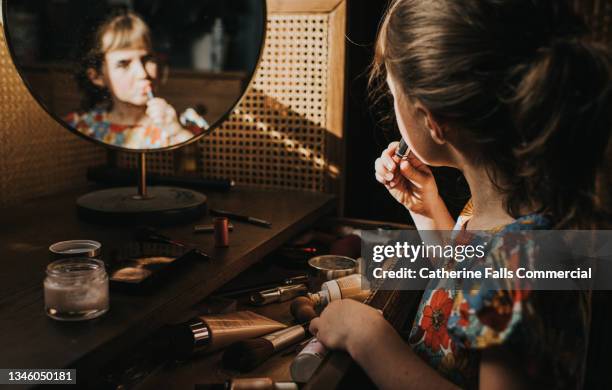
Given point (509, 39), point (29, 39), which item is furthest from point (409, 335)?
point (29, 39)

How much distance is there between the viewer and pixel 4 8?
3.76 feet

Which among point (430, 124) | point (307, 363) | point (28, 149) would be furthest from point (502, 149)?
point (28, 149)

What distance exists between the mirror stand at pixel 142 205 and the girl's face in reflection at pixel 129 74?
126 mm

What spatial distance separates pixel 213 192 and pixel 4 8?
615 millimetres

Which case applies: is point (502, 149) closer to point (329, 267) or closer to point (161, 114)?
point (329, 267)

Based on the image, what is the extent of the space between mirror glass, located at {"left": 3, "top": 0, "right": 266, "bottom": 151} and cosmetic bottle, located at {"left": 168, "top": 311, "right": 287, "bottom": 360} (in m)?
0.47

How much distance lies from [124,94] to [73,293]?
628 millimetres

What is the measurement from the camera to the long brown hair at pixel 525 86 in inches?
28.6

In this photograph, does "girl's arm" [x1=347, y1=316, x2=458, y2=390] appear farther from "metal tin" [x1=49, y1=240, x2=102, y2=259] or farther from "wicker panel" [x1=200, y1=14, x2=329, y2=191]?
"wicker panel" [x1=200, y1=14, x2=329, y2=191]

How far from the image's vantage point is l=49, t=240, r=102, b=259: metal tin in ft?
3.39

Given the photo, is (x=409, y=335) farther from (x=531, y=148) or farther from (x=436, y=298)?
(x=531, y=148)

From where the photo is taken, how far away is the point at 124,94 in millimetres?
1306

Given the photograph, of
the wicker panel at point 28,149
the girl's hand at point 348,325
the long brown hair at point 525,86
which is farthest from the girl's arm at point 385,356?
the wicker panel at point 28,149

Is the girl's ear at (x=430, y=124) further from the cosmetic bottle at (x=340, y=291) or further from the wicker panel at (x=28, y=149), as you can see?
the wicker panel at (x=28, y=149)
